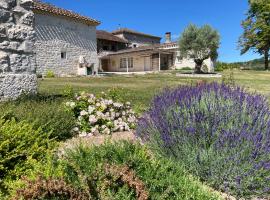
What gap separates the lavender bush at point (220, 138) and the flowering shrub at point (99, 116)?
→ 1443mm

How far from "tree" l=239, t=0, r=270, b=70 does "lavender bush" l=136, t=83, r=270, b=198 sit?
49.4m

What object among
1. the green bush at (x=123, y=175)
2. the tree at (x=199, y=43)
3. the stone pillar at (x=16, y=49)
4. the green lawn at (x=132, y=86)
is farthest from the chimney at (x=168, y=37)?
the green bush at (x=123, y=175)

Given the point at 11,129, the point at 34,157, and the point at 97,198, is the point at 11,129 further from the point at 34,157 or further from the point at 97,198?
the point at 97,198

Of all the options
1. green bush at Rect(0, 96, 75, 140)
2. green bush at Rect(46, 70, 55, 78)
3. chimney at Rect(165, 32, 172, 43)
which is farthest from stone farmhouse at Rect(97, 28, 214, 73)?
green bush at Rect(0, 96, 75, 140)

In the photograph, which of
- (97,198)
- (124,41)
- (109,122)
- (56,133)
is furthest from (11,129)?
(124,41)

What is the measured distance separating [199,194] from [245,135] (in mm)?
797

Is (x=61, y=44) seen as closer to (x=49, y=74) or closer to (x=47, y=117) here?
(x=49, y=74)

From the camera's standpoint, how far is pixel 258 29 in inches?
1975

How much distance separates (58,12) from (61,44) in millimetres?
2940

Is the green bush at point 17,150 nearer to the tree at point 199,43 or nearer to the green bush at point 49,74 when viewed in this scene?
the green bush at point 49,74

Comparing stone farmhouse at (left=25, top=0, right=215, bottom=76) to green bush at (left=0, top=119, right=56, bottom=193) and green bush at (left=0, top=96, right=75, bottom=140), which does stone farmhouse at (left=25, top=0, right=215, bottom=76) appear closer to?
green bush at (left=0, top=96, right=75, bottom=140)

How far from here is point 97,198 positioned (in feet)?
7.79

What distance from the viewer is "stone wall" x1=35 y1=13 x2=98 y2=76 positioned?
27234mm

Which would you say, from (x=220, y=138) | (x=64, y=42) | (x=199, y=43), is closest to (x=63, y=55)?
(x=64, y=42)
